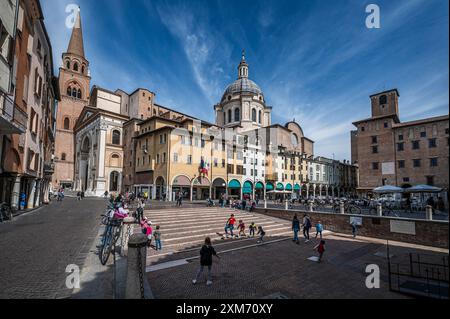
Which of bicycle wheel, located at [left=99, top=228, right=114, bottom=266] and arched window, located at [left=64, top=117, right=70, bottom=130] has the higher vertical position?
arched window, located at [left=64, top=117, right=70, bottom=130]

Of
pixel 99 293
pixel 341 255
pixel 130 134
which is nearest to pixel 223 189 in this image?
pixel 130 134

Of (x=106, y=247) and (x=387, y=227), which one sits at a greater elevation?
(x=106, y=247)

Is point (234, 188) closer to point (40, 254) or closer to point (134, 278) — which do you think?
point (40, 254)

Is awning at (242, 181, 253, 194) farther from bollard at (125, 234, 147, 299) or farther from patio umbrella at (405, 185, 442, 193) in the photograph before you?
bollard at (125, 234, 147, 299)

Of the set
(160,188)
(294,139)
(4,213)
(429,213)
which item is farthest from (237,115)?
(4,213)

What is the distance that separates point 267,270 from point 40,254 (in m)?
8.43

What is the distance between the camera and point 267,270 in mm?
8828

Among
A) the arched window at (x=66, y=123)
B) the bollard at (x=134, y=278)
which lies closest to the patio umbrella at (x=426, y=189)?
the bollard at (x=134, y=278)

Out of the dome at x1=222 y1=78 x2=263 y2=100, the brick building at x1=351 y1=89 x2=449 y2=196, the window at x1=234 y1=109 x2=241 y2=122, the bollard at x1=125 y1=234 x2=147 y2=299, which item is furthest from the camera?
the dome at x1=222 y1=78 x2=263 y2=100

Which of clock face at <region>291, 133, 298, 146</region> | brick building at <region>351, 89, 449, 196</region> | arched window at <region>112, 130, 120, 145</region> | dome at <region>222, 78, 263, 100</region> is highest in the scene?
dome at <region>222, 78, 263, 100</region>

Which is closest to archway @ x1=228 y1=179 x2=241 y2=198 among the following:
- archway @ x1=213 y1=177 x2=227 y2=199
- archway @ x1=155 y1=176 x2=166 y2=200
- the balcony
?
archway @ x1=213 y1=177 x2=227 y2=199

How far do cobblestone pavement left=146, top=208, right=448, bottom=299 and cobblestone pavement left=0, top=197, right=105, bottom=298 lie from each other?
2658 millimetres

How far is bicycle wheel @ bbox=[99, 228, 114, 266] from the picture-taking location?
7730 mm
